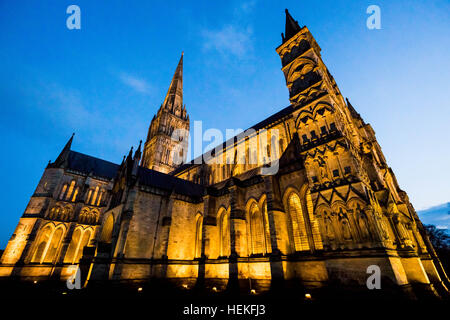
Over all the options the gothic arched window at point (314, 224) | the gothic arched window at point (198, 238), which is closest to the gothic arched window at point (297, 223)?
the gothic arched window at point (314, 224)

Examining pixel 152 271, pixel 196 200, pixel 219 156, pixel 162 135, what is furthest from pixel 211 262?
pixel 162 135

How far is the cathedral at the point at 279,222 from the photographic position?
1206 centimetres

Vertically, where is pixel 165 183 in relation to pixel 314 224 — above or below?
above

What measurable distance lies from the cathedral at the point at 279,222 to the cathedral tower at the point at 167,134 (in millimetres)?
21707

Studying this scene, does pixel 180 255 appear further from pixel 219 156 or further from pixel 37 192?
pixel 37 192

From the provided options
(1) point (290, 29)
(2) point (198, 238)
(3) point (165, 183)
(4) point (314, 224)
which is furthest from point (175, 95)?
(4) point (314, 224)

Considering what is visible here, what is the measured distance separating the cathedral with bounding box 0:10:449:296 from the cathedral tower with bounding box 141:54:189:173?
71.2 ft

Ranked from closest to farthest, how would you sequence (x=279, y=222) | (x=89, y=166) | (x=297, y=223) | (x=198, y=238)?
(x=279, y=222)
(x=297, y=223)
(x=198, y=238)
(x=89, y=166)

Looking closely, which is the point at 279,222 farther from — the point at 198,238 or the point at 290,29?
the point at 290,29

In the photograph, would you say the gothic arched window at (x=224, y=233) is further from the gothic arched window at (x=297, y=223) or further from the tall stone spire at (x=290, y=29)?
the tall stone spire at (x=290, y=29)

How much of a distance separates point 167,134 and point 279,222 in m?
42.5

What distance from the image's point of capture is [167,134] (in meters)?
51.1

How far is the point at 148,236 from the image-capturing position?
1898 cm

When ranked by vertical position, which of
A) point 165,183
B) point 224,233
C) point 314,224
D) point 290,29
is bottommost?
point 314,224
